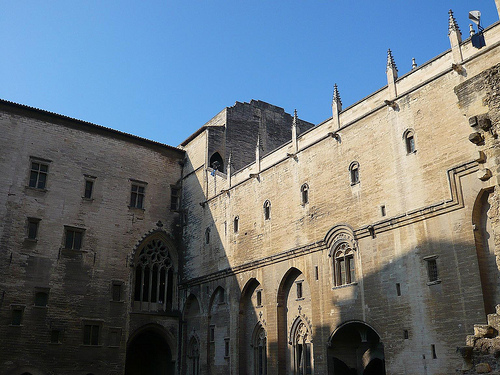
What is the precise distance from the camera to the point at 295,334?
20375mm

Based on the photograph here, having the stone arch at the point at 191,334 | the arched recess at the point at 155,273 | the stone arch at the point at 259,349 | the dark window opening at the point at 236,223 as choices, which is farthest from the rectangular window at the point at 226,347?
the dark window opening at the point at 236,223

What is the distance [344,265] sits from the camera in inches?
724

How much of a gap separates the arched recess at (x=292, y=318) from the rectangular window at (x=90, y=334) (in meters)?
9.07

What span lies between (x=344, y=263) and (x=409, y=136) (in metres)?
4.85

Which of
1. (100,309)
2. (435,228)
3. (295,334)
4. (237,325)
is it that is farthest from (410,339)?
(100,309)

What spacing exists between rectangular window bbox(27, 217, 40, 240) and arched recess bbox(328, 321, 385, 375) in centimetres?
1420

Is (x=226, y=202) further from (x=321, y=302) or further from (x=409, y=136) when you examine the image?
(x=409, y=136)

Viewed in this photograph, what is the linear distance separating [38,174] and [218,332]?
36.9ft

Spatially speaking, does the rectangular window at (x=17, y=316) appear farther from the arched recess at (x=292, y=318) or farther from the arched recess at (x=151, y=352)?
the arched recess at (x=292, y=318)

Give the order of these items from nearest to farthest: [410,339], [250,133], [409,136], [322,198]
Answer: [410,339]
[409,136]
[322,198]
[250,133]

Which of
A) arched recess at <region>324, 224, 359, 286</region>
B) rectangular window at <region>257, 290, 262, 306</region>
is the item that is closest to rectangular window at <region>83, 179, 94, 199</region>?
rectangular window at <region>257, 290, 262, 306</region>

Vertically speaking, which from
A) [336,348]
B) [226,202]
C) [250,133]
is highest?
[250,133]

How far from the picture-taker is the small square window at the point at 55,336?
76.2 ft

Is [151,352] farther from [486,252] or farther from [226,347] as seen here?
[486,252]
